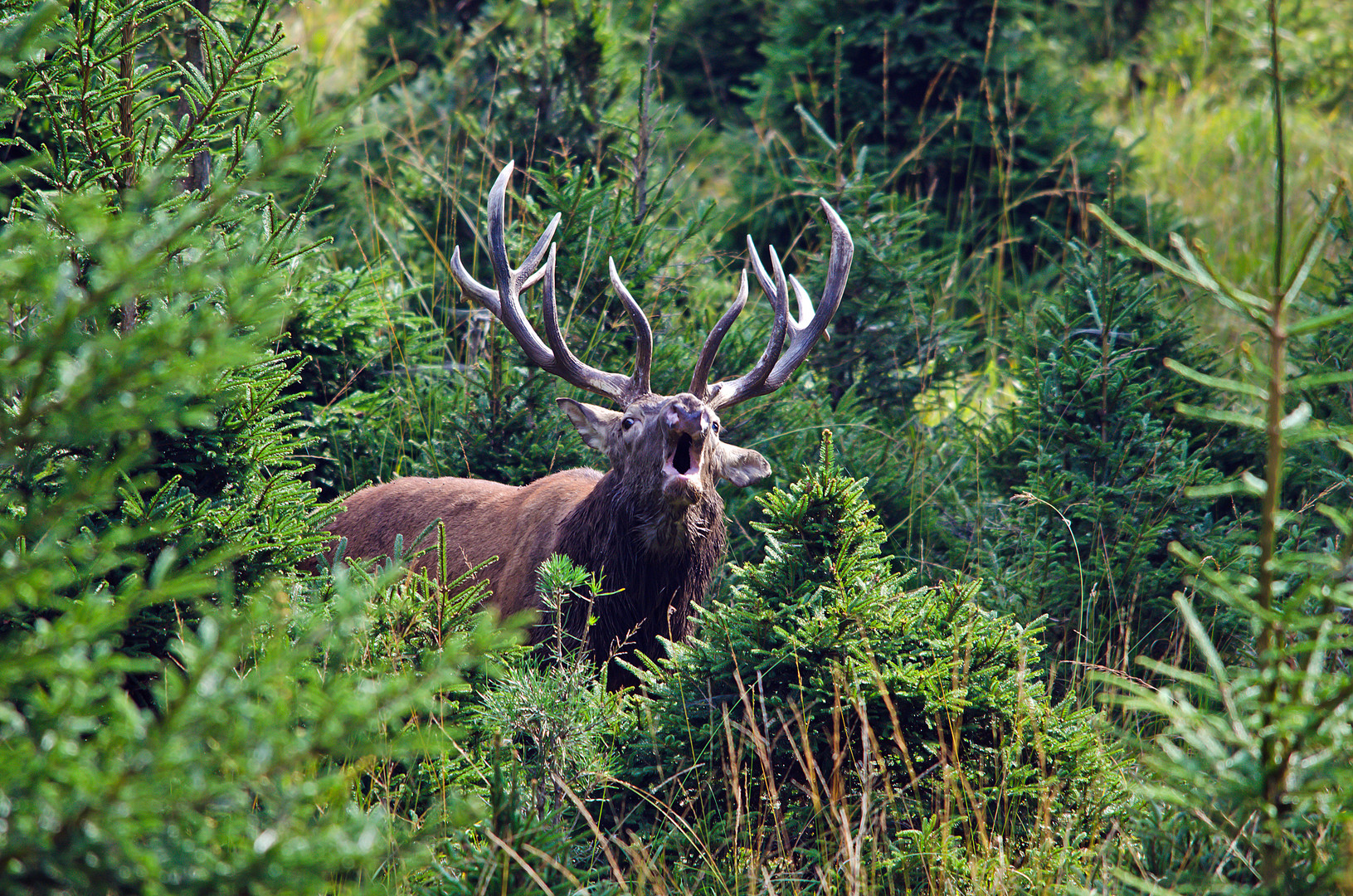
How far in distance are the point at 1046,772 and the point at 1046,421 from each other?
81.9 inches

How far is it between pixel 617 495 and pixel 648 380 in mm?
580

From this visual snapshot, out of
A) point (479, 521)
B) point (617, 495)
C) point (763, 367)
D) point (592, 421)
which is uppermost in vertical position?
point (763, 367)

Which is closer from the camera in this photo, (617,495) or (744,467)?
(617,495)

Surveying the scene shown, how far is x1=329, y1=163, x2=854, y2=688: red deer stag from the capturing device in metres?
4.30

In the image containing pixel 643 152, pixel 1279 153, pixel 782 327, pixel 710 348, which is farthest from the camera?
pixel 643 152

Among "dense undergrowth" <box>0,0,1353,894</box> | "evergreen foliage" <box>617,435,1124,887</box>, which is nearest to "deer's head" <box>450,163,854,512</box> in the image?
"dense undergrowth" <box>0,0,1353,894</box>

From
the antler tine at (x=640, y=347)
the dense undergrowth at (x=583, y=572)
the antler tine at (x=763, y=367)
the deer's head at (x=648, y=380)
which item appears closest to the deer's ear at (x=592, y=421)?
the deer's head at (x=648, y=380)

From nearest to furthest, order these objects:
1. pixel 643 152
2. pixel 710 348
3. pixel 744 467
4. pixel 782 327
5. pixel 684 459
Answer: pixel 684 459 → pixel 710 348 → pixel 744 467 → pixel 782 327 → pixel 643 152

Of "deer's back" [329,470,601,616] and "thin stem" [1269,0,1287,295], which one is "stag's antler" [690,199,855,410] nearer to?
"deer's back" [329,470,601,616]

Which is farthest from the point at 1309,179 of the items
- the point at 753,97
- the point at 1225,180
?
the point at 753,97

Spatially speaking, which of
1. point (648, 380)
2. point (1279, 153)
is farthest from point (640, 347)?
point (1279, 153)

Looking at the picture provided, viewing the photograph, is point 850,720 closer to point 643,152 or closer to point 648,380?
point 648,380

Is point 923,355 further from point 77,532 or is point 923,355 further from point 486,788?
point 77,532

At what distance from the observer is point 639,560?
4375 mm
